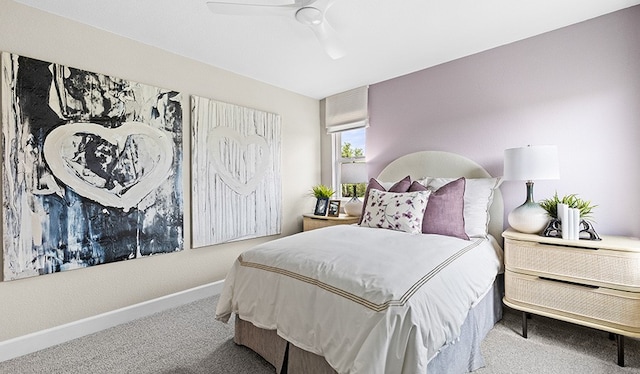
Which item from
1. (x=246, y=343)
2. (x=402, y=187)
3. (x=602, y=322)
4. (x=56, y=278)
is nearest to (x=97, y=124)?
(x=56, y=278)

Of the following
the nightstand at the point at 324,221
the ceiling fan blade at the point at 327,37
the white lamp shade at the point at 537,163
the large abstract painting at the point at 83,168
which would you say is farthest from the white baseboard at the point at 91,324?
the white lamp shade at the point at 537,163

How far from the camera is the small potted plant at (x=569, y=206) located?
2.00 meters

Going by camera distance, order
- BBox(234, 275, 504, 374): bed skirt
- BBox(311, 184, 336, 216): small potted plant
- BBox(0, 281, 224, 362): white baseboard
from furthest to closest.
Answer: BBox(311, 184, 336, 216): small potted plant, BBox(0, 281, 224, 362): white baseboard, BBox(234, 275, 504, 374): bed skirt

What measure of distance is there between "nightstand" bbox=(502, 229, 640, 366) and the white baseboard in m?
2.84

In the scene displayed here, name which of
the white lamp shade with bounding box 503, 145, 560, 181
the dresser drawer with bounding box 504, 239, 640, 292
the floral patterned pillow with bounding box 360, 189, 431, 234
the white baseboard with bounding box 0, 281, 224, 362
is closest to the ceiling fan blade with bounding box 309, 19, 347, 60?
the floral patterned pillow with bounding box 360, 189, 431, 234

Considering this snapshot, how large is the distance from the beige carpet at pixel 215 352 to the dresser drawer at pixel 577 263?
0.49m

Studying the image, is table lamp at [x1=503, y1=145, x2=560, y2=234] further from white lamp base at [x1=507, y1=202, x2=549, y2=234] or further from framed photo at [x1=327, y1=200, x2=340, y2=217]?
framed photo at [x1=327, y1=200, x2=340, y2=217]

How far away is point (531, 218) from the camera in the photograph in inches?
83.8

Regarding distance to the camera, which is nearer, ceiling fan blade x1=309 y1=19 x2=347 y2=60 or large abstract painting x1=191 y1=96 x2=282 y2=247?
ceiling fan blade x1=309 y1=19 x2=347 y2=60

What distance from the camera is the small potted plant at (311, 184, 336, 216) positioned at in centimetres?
378

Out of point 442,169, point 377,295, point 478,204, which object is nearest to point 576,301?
point 478,204

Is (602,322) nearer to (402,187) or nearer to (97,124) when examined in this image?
(402,187)

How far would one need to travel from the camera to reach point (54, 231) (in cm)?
208

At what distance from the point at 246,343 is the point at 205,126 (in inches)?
82.3
